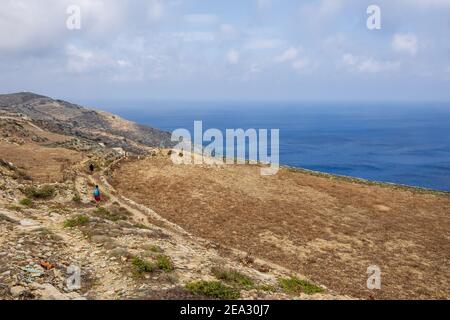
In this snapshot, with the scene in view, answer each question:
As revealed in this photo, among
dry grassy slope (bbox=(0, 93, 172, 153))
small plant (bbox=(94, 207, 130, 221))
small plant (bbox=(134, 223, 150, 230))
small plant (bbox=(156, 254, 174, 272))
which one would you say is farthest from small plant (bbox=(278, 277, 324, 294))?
dry grassy slope (bbox=(0, 93, 172, 153))

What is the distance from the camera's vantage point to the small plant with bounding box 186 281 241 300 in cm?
1362

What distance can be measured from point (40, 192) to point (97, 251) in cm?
1043

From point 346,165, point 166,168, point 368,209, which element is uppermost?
point 166,168

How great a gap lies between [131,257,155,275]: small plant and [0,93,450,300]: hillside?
0.04m

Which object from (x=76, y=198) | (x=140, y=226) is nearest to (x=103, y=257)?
(x=140, y=226)

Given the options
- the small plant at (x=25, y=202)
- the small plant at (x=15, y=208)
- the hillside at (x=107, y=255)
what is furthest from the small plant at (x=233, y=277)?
the small plant at (x=25, y=202)

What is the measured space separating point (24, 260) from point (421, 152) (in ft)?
561

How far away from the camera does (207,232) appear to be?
23656mm

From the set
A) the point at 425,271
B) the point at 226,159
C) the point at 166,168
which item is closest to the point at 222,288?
the point at 425,271

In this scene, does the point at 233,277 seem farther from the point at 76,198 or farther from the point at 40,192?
the point at 40,192

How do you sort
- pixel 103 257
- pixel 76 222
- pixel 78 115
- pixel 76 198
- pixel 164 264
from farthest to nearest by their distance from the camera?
pixel 78 115 → pixel 76 198 → pixel 76 222 → pixel 103 257 → pixel 164 264

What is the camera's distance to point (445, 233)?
990 inches

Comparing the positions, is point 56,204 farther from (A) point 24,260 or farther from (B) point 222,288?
(B) point 222,288
